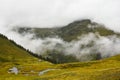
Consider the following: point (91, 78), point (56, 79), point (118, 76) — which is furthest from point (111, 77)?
point (56, 79)

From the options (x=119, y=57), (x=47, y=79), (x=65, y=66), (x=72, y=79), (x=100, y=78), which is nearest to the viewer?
(x=100, y=78)

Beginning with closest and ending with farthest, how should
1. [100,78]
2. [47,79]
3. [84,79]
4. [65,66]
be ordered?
1. [100,78]
2. [84,79]
3. [47,79]
4. [65,66]

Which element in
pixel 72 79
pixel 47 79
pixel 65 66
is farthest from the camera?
pixel 65 66

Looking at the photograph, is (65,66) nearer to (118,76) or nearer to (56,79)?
(56,79)

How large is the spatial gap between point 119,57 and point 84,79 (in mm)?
102072

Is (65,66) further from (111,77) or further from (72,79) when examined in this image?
(111,77)

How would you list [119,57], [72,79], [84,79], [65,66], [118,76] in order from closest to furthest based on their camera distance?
1. [118,76]
2. [84,79]
3. [72,79]
4. [65,66]
5. [119,57]

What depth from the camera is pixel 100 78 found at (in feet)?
200

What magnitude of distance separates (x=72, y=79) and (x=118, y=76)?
18.0 m

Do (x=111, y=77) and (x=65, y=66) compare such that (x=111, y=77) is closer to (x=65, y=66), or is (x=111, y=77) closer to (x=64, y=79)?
(x=64, y=79)

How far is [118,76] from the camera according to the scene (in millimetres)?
56156

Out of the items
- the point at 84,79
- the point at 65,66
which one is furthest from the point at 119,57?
the point at 84,79

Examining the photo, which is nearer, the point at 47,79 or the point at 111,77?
the point at 111,77

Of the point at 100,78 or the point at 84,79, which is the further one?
the point at 84,79
